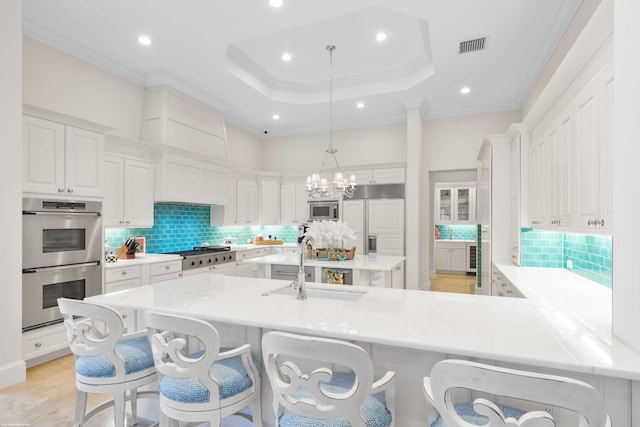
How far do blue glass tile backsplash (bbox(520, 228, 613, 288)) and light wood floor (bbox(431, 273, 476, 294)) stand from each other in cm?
303

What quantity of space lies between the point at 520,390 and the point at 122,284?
395 cm

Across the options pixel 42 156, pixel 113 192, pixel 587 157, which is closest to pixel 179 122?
pixel 113 192

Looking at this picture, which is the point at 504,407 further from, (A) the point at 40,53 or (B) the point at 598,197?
(A) the point at 40,53


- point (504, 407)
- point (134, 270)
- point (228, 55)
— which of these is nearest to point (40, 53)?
point (228, 55)

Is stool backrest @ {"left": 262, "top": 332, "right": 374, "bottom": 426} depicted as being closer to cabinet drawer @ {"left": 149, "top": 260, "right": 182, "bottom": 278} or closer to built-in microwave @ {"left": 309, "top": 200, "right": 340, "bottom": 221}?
cabinet drawer @ {"left": 149, "top": 260, "right": 182, "bottom": 278}

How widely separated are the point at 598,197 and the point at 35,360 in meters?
4.67

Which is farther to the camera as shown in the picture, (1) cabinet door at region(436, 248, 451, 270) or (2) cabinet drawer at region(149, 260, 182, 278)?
(1) cabinet door at region(436, 248, 451, 270)

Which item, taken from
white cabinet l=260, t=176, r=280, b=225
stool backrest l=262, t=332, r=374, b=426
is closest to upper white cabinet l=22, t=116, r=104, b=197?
stool backrest l=262, t=332, r=374, b=426

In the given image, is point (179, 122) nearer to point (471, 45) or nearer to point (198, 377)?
point (471, 45)

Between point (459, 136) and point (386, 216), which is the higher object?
point (459, 136)

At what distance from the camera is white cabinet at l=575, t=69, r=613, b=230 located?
75.7 inches

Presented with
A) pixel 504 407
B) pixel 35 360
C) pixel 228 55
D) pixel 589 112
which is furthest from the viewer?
pixel 228 55

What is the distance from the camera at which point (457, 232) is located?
9.09 m

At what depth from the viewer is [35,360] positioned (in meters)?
3.04
